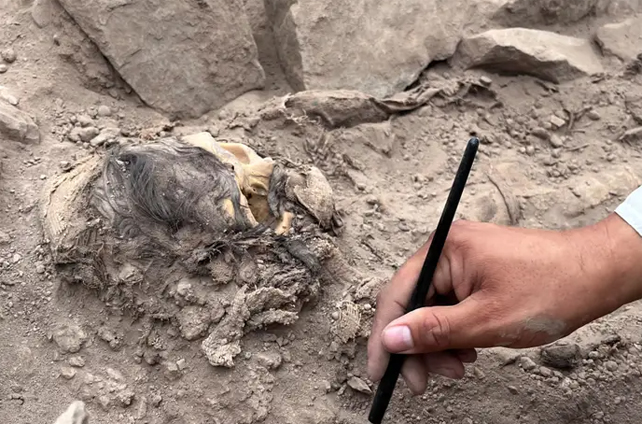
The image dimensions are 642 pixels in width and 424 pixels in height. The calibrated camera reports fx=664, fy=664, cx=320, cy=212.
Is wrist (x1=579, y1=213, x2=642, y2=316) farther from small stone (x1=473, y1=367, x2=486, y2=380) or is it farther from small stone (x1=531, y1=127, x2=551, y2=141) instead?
small stone (x1=531, y1=127, x2=551, y2=141)

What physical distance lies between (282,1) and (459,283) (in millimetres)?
1315

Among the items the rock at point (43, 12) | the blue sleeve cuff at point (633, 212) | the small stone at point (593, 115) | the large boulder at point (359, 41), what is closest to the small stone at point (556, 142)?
the small stone at point (593, 115)

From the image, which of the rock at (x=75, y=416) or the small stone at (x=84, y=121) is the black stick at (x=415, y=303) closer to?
the rock at (x=75, y=416)

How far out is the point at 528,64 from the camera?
2400mm

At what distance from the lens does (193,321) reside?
1457 mm

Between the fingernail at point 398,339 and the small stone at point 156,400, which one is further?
the small stone at point 156,400

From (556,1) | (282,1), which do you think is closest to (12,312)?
(282,1)

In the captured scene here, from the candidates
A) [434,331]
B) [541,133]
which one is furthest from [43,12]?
[541,133]

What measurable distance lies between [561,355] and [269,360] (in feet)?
2.33

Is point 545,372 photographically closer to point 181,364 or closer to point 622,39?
point 181,364

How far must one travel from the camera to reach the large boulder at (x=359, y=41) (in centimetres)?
221

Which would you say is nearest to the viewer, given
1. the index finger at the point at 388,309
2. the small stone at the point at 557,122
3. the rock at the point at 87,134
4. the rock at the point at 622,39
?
the index finger at the point at 388,309

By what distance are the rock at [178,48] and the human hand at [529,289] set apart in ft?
3.69

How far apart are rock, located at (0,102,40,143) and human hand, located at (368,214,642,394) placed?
3.65 ft
